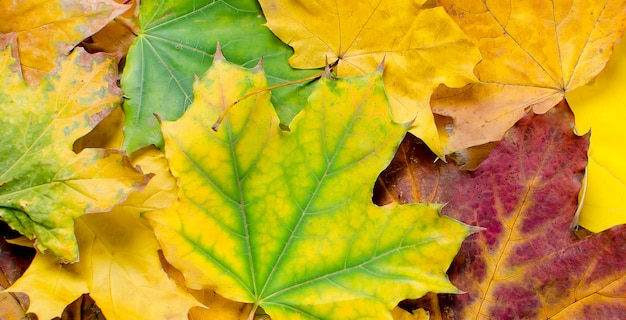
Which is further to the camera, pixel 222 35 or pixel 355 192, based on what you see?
pixel 222 35

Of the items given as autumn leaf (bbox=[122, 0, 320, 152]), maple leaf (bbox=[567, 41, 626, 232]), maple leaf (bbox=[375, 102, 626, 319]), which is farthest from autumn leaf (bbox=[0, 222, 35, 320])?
maple leaf (bbox=[567, 41, 626, 232])

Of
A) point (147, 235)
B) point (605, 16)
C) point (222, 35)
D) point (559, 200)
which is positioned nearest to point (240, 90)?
point (222, 35)

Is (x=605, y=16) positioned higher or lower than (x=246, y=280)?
higher

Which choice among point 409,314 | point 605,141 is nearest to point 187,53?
point 409,314

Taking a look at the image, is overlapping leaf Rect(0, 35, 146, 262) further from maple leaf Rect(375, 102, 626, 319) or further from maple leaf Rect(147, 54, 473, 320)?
maple leaf Rect(375, 102, 626, 319)

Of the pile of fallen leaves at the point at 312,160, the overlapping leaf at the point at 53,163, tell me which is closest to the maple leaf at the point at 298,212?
the pile of fallen leaves at the point at 312,160

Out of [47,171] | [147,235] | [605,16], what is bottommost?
[147,235]

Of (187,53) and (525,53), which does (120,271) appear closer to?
(187,53)

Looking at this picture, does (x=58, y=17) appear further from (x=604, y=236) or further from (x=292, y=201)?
(x=604, y=236)

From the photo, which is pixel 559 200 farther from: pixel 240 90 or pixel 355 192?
pixel 240 90
